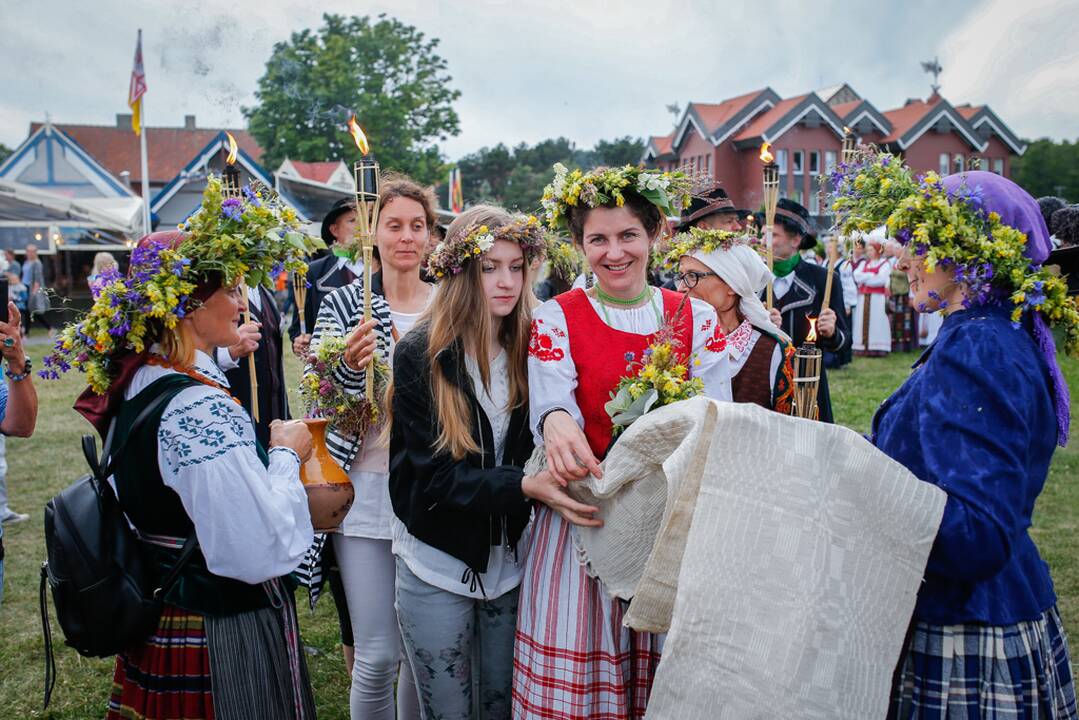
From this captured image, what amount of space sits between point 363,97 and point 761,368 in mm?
36589

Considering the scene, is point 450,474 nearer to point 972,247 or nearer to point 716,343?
point 716,343

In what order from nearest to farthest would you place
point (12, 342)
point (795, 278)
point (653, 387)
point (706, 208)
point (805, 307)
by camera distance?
point (653, 387) → point (12, 342) → point (706, 208) → point (805, 307) → point (795, 278)

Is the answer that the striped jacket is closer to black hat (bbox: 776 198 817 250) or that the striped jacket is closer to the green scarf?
the green scarf

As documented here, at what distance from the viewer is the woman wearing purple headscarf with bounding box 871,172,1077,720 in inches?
74.4

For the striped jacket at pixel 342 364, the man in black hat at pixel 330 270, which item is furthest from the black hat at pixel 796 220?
the striped jacket at pixel 342 364

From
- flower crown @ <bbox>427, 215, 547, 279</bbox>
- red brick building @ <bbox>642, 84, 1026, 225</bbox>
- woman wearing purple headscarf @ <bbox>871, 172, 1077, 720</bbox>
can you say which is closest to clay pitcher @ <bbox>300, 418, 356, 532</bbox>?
flower crown @ <bbox>427, 215, 547, 279</bbox>

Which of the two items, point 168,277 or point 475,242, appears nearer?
point 168,277

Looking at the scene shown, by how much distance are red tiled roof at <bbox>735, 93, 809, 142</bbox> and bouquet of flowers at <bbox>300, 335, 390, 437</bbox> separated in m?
34.2

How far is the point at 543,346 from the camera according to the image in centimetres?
265

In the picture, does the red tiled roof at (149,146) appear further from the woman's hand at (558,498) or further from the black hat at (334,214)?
the woman's hand at (558,498)

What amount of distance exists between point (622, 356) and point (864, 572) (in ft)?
3.57

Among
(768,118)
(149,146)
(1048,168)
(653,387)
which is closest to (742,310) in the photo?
(653,387)

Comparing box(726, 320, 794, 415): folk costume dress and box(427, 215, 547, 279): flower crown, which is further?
box(726, 320, 794, 415): folk costume dress

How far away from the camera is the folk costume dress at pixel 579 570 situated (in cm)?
252
